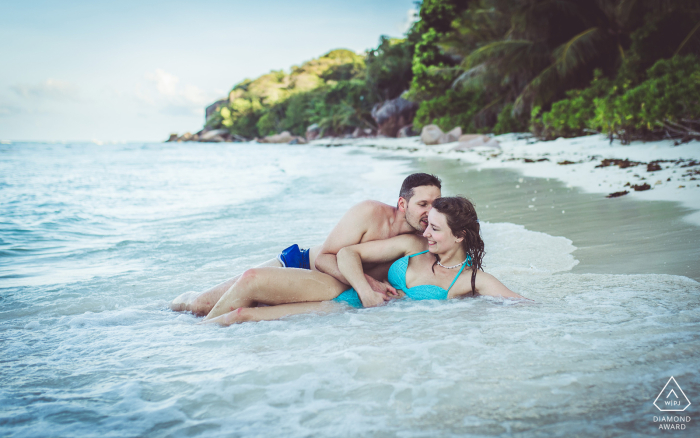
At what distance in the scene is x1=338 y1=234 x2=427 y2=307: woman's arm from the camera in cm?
357

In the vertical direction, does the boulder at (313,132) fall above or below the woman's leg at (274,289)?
above

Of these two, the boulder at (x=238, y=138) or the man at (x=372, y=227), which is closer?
the man at (x=372, y=227)

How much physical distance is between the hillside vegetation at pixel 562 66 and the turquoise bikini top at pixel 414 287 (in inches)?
331

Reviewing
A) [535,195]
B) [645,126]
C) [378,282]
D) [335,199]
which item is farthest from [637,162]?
[378,282]

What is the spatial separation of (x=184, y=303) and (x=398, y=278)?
1.80 m

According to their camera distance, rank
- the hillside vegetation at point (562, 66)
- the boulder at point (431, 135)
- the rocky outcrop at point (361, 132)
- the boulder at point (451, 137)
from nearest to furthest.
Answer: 1. the hillside vegetation at point (562, 66)
2. the boulder at point (451, 137)
3. the boulder at point (431, 135)
4. the rocky outcrop at point (361, 132)

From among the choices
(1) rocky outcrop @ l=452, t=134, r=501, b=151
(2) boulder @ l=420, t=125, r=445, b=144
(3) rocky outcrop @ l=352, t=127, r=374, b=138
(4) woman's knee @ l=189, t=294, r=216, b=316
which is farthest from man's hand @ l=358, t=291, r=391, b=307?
(3) rocky outcrop @ l=352, t=127, r=374, b=138

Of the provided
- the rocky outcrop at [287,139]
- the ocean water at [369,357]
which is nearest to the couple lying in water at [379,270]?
the ocean water at [369,357]

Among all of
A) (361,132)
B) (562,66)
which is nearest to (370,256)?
(562,66)

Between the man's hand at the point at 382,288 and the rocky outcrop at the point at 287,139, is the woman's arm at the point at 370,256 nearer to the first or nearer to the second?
the man's hand at the point at 382,288

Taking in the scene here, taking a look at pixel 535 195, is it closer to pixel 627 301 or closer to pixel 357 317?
pixel 627 301

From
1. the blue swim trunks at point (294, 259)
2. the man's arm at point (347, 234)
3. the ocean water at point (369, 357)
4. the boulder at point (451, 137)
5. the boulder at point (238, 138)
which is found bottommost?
the ocean water at point (369, 357)

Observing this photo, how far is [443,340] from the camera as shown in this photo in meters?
2.89

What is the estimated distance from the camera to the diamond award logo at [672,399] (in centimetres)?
203
